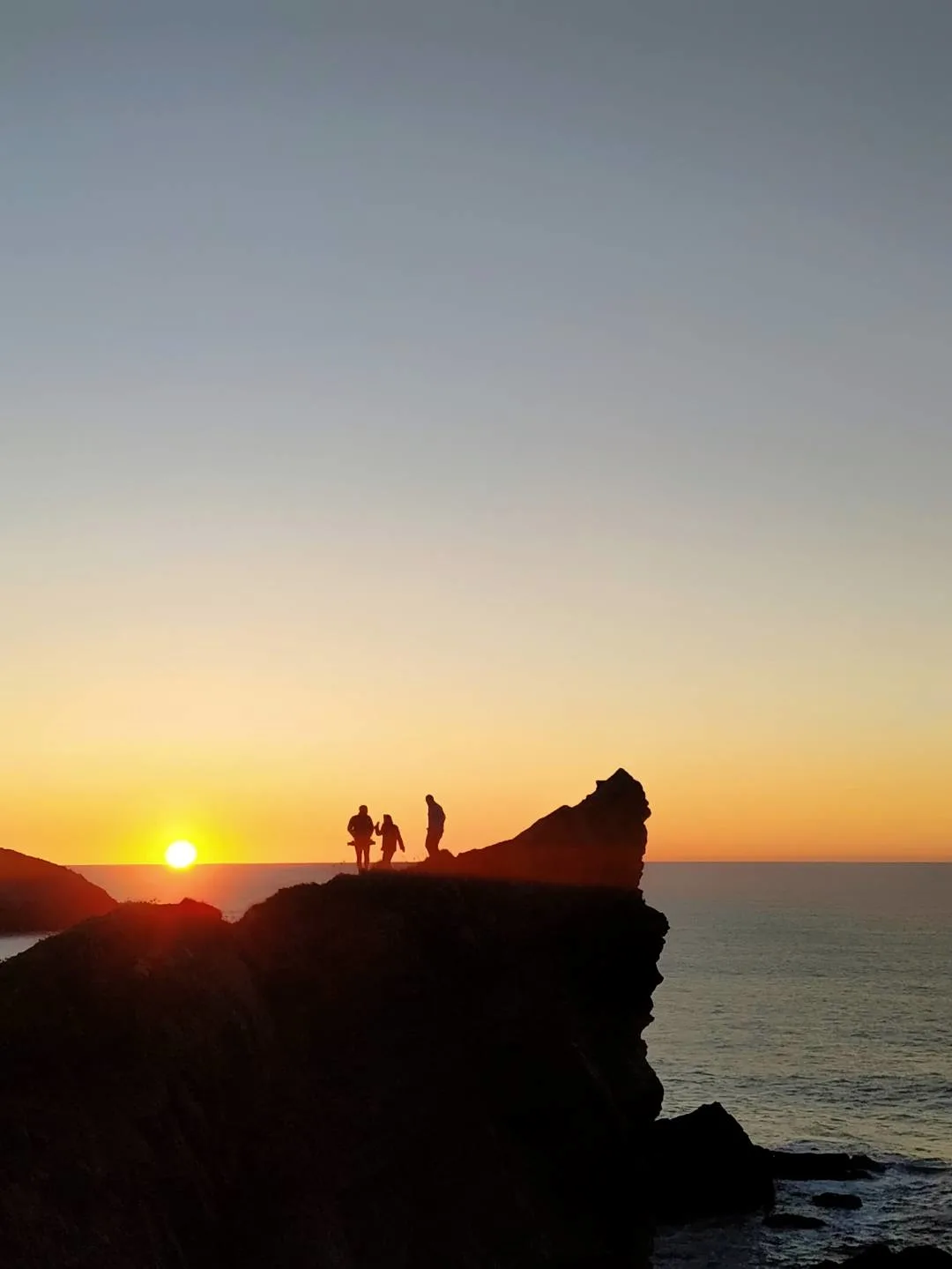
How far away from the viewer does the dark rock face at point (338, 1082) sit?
24.2 meters

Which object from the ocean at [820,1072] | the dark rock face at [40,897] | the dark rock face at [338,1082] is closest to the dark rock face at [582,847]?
the dark rock face at [338,1082]

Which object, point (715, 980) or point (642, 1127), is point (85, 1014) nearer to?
point (642, 1127)

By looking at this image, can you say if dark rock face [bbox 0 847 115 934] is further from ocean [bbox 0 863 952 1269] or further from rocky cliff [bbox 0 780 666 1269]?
rocky cliff [bbox 0 780 666 1269]

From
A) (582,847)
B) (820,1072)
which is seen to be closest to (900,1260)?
(582,847)

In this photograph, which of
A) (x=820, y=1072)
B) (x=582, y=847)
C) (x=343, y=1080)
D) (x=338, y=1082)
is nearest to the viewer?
(x=338, y=1082)

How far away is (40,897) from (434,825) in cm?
12439

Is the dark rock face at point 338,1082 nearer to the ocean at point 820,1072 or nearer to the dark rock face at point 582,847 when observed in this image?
the dark rock face at point 582,847

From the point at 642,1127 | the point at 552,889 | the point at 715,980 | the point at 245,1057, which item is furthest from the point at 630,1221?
the point at 715,980

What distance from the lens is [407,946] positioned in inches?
1399

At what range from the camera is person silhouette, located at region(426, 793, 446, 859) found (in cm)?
4231

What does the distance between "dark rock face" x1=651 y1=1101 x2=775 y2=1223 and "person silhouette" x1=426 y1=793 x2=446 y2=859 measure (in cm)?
1778

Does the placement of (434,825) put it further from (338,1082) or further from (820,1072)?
(820,1072)

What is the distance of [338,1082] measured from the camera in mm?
32156

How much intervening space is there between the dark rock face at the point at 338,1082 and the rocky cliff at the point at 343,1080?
64 millimetres
